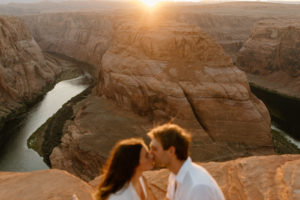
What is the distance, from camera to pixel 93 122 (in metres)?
23.0

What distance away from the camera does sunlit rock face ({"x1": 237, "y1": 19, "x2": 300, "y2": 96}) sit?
4028cm

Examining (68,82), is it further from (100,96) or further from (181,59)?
(181,59)

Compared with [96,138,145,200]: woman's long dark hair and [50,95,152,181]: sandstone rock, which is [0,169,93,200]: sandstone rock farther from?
[50,95,152,181]: sandstone rock

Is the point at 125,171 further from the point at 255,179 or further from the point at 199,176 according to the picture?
the point at 255,179

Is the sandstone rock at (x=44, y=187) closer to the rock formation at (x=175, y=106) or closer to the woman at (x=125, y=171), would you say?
the woman at (x=125, y=171)

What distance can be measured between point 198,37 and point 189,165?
72.9 ft

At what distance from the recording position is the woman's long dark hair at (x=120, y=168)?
2787 mm

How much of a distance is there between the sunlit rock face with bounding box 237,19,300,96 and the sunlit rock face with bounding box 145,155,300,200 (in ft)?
117

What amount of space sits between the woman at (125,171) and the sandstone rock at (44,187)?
2699mm

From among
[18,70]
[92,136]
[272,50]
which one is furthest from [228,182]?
[272,50]

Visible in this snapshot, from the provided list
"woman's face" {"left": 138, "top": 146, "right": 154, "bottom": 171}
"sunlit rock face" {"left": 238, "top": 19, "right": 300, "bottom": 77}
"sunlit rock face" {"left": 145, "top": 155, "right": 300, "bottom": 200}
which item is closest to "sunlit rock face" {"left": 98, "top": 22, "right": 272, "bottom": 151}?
"sunlit rock face" {"left": 145, "top": 155, "right": 300, "bottom": 200}

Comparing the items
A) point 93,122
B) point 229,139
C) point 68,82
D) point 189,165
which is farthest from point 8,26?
point 189,165

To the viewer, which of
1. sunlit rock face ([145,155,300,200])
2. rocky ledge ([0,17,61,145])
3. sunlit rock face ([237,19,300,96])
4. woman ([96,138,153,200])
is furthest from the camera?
sunlit rock face ([237,19,300,96])

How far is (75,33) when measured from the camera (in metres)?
64.8
